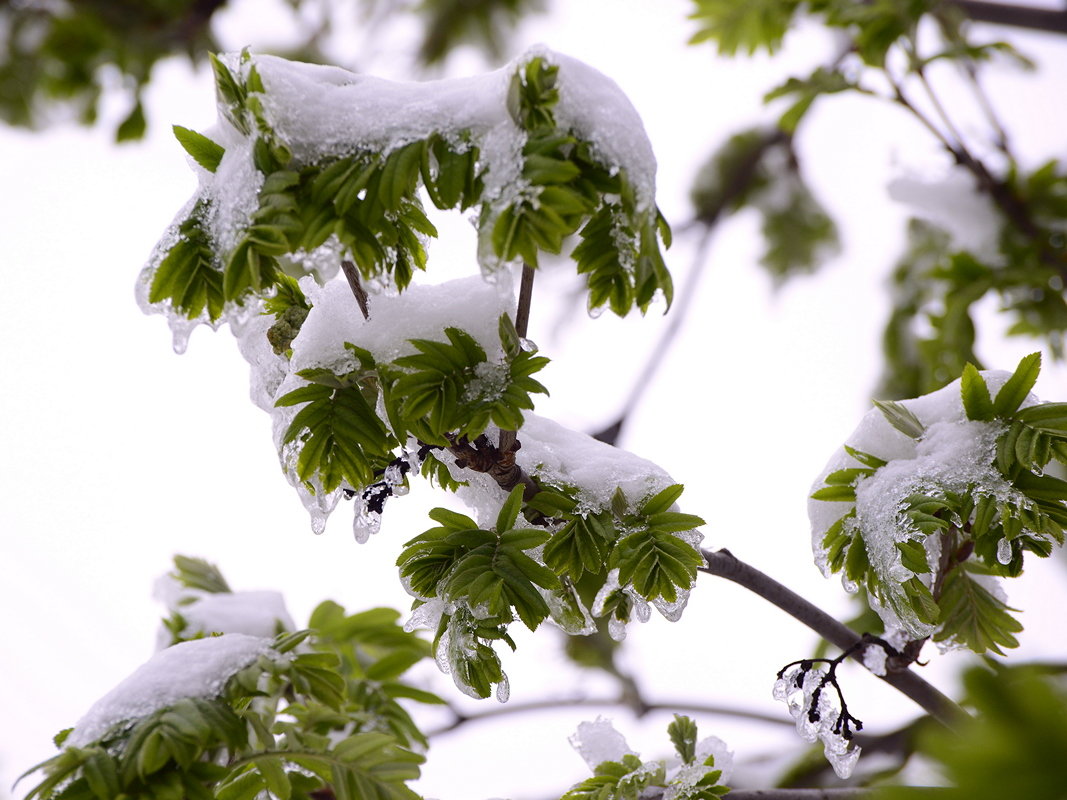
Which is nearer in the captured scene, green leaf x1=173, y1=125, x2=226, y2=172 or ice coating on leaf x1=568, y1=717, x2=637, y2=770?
green leaf x1=173, y1=125, x2=226, y2=172

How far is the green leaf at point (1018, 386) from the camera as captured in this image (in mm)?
1455

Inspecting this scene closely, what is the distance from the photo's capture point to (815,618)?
1.54 metres

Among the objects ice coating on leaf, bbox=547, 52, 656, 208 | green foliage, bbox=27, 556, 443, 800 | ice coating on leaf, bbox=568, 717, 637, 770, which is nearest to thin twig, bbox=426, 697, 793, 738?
green foliage, bbox=27, 556, 443, 800

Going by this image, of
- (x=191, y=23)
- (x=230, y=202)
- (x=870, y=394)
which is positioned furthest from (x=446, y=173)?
(x=191, y=23)

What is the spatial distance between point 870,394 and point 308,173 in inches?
141

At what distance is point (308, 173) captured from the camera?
1.18 meters

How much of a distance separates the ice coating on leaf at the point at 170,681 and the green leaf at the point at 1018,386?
1301 mm

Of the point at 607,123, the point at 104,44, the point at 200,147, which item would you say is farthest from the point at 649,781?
the point at 104,44

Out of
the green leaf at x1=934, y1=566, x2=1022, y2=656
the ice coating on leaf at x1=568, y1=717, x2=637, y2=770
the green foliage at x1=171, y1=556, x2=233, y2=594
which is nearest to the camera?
the green leaf at x1=934, y1=566, x2=1022, y2=656

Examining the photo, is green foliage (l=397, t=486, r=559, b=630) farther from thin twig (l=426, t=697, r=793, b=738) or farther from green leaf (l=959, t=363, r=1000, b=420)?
thin twig (l=426, t=697, r=793, b=738)

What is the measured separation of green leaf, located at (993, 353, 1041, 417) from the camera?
57.3 inches

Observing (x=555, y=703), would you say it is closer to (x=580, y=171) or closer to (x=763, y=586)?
(x=763, y=586)

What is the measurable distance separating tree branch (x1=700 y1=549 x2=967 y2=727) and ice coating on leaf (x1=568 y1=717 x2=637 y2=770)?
47 centimetres

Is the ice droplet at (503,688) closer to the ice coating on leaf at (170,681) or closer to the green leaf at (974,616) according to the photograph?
the ice coating on leaf at (170,681)
